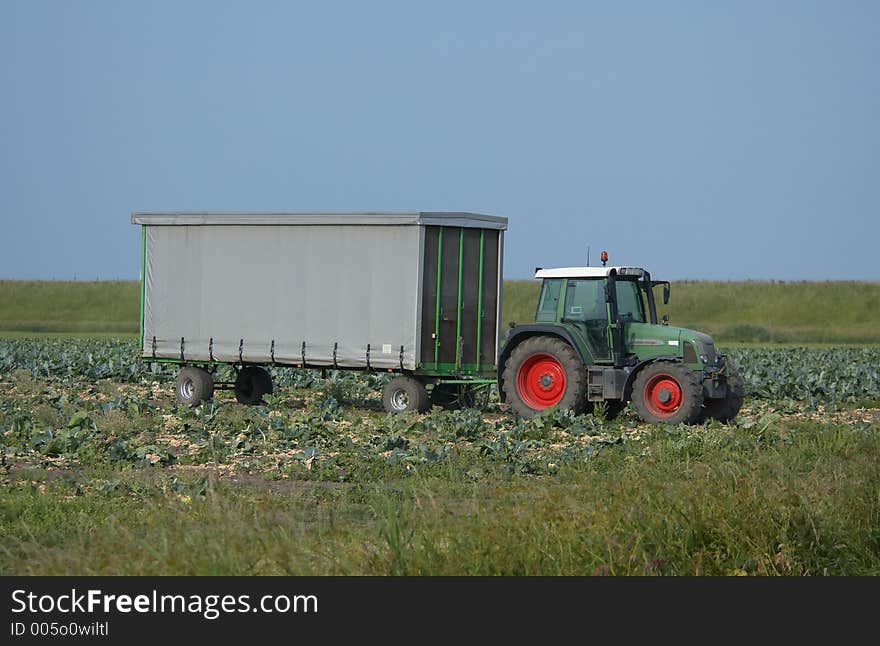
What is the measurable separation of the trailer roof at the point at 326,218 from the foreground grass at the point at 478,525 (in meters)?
8.20

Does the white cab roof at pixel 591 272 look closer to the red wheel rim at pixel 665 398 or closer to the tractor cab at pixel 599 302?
the tractor cab at pixel 599 302

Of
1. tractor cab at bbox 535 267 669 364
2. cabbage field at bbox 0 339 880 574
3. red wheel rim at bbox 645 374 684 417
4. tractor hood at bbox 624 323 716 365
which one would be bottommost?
cabbage field at bbox 0 339 880 574

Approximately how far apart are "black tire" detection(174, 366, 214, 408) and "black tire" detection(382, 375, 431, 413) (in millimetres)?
3734

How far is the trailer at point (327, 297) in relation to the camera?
2041cm

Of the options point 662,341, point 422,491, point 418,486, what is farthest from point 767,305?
point 422,491

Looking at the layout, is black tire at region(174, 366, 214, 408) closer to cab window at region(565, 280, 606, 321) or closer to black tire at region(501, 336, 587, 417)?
black tire at region(501, 336, 587, 417)

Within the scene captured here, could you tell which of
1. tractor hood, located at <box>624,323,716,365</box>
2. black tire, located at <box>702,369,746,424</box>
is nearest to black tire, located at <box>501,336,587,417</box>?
tractor hood, located at <box>624,323,716,365</box>

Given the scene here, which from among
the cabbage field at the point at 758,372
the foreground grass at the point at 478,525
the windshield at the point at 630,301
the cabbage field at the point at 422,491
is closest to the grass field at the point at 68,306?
the cabbage field at the point at 758,372

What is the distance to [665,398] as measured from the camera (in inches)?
738

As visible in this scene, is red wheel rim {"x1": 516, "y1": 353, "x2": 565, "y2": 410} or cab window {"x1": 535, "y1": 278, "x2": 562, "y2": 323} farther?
red wheel rim {"x1": 516, "y1": 353, "x2": 565, "y2": 410}

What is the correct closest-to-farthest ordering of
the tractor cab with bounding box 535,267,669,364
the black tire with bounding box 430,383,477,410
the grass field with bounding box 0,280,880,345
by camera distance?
the tractor cab with bounding box 535,267,669,364 → the black tire with bounding box 430,383,477,410 → the grass field with bounding box 0,280,880,345

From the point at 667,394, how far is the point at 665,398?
0.07 metres

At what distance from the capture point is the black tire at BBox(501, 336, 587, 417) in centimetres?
1939

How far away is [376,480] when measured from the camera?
43.8ft
